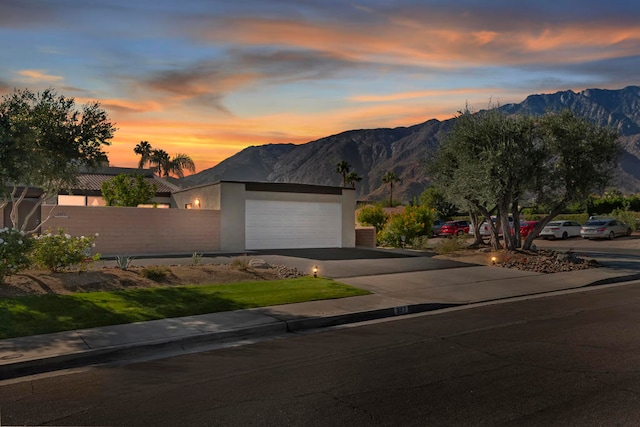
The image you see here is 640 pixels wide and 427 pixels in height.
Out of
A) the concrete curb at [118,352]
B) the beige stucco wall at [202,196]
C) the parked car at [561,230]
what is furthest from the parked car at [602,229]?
the concrete curb at [118,352]

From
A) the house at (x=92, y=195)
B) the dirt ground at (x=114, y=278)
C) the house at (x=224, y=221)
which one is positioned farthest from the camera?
the house at (x=92, y=195)

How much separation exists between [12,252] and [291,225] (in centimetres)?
1786

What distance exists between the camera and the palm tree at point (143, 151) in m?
72.2

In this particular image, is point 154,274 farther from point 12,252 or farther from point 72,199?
point 72,199

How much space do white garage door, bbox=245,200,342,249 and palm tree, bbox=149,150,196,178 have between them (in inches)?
1689

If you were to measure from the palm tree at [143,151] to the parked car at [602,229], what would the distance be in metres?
54.0

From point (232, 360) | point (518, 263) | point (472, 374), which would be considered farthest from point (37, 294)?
point (518, 263)

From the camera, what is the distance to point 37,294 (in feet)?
39.8

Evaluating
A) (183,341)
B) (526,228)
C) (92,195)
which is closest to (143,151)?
(92,195)

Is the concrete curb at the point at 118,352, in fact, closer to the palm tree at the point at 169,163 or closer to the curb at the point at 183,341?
the curb at the point at 183,341

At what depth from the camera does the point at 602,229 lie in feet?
127

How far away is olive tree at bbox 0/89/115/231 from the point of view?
13.3 m

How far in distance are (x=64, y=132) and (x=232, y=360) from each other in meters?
10.4

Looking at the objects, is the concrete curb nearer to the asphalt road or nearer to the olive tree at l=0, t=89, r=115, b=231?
the asphalt road
